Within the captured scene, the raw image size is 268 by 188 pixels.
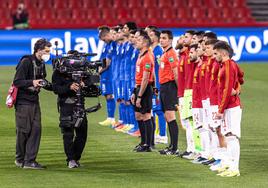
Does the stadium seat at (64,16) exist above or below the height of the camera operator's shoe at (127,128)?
above

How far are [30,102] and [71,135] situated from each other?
32.5 inches

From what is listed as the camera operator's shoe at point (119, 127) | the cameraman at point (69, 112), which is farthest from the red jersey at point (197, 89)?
the camera operator's shoe at point (119, 127)

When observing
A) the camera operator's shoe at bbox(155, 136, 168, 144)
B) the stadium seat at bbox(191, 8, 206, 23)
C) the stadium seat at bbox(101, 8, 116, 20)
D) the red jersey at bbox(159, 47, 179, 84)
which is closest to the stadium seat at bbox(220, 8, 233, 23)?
the stadium seat at bbox(191, 8, 206, 23)

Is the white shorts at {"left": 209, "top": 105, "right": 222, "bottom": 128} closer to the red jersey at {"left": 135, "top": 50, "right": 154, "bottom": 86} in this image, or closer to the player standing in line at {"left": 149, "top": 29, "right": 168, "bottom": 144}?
the red jersey at {"left": 135, "top": 50, "right": 154, "bottom": 86}

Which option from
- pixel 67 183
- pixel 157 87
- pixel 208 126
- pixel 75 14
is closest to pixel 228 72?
pixel 208 126

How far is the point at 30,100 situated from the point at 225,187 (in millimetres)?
3710

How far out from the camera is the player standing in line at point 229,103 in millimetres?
14016

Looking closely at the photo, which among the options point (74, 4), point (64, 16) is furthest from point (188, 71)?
point (74, 4)

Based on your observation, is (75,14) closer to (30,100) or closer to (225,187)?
(30,100)

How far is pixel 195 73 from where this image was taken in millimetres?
15586

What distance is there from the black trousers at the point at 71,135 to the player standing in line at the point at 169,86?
199 centimetres

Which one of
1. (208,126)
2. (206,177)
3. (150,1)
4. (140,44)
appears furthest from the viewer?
(150,1)

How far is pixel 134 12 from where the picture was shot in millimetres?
38312

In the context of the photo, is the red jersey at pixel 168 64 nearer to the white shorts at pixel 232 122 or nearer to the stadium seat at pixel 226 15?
the white shorts at pixel 232 122
